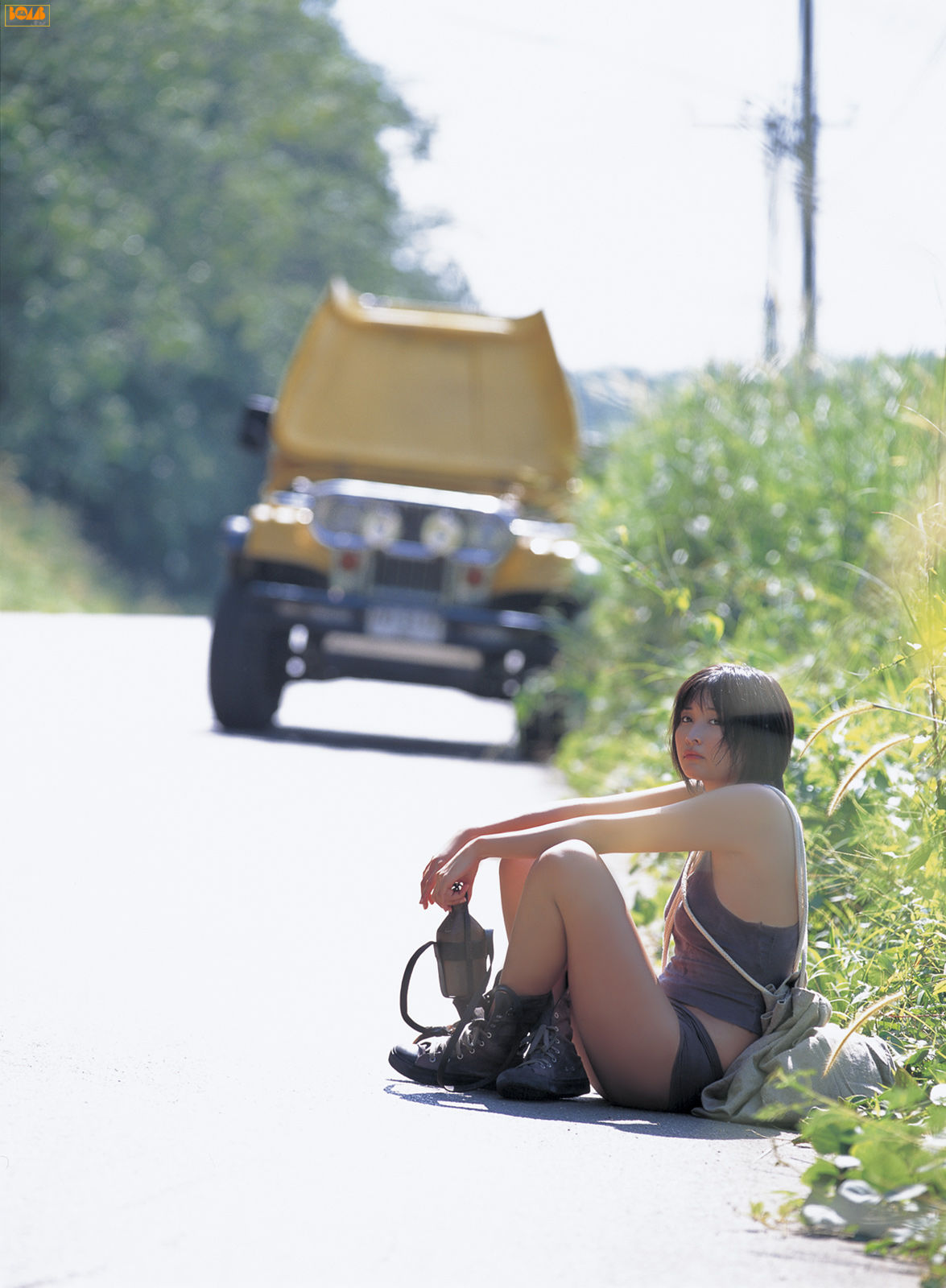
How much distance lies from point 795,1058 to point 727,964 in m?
0.28

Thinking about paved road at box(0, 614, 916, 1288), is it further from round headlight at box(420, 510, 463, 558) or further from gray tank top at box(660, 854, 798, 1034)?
round headlight at box(420, 510, 463, 558)

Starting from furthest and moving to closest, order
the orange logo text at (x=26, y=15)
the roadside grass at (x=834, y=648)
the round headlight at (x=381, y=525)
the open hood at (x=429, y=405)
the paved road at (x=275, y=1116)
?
the orange logo text at (x=26, y=15) < the open hood at (x=429, y=405) < the round headlight at (x=381, y=525) < the roadside grass at (x=834, y=648) < the paved road at (x=275, y=1116)

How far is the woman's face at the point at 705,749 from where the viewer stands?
167 inches

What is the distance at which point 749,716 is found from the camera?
13.8 feet

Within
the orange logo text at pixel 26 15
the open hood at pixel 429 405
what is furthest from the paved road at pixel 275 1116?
the orange logo text at pixel 26 15

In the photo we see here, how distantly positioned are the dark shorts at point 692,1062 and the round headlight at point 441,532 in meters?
7.94

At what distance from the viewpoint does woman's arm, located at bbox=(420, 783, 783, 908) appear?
415cm

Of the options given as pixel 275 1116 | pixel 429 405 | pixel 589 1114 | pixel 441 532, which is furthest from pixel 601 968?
pixel 429 405

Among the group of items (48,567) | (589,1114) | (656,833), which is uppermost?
(656,833)

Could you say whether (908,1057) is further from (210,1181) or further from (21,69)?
(21,69)

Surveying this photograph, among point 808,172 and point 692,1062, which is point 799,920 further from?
point 808,172

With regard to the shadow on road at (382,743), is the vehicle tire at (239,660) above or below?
above

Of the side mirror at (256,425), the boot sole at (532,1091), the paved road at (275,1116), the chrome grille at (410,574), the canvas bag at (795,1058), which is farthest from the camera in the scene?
the side mirror at (256,425)

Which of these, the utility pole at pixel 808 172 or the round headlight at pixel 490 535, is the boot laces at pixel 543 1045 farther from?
the round headlight at pixel 490 535
